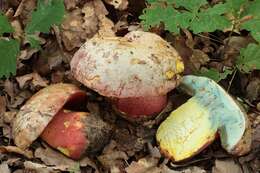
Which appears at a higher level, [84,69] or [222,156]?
[84,69]

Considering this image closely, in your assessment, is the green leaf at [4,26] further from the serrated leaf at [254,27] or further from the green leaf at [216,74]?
the serrated leaf at [254,27]

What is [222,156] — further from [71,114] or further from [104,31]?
[104,31]

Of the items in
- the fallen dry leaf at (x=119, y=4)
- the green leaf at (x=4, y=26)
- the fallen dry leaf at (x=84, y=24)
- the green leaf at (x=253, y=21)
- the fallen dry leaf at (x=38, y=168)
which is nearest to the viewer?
the fallen dry leaf at (x=38, y=168)

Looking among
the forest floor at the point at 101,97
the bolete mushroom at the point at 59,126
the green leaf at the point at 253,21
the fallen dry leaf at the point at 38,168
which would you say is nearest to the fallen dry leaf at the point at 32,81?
the forest floor at the point at 101,97

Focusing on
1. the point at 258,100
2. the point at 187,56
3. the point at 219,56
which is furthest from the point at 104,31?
the point at 258,100

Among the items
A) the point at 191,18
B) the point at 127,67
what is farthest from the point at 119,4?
the point at 127,67

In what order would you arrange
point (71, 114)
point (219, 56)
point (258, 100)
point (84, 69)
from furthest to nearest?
point (219, 56), point (258, 100), point (71, 114), point (84, 69)
